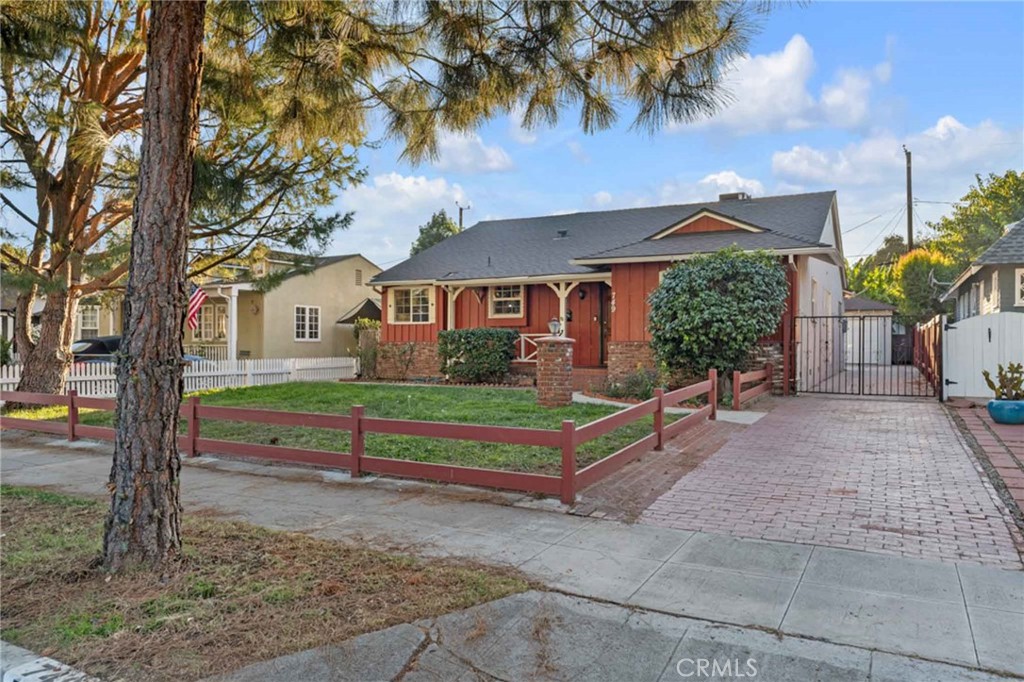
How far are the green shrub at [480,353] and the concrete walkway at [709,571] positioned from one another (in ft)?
36.1

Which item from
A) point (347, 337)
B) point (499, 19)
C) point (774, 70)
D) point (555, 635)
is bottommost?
point (555, 635)

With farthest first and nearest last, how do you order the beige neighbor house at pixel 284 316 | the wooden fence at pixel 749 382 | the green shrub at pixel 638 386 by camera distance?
the beige neighbor house at pixel 284 316 < the green shrub at pixel 638 386 < the wooden fence at pixel 749 382

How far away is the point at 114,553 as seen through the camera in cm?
405

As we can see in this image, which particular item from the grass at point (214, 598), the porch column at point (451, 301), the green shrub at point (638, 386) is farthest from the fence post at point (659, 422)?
the porch column at point (451, 301)

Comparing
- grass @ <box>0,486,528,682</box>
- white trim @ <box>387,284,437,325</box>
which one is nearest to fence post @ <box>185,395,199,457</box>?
grass @ <box>0,486,528,682</box>

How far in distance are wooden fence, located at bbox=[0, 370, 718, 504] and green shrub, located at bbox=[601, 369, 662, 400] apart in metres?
3.24

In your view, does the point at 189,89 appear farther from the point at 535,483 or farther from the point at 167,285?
the point at 535,483

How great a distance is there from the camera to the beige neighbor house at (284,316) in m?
21.7

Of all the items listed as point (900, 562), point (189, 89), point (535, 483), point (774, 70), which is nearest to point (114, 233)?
point (189, 89)

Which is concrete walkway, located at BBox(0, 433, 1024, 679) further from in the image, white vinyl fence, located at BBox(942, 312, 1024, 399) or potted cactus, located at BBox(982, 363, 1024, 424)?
white vinyl fence, located at BBox(942, 312, 1024, 399)

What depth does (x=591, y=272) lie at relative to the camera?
17.0 metres

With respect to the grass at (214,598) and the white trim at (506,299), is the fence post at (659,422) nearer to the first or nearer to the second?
the grass at (214,598)

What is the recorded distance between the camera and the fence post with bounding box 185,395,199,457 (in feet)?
27.1

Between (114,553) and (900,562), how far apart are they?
17.1 feet
